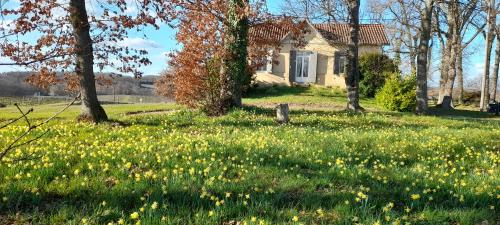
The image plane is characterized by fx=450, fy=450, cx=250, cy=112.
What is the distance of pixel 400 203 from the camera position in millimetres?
5211

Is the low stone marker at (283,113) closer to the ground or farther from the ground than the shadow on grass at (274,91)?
closer to the ground

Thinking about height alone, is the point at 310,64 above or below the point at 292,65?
above

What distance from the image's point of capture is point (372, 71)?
3191 cm

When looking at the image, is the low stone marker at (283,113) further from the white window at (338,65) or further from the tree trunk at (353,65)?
the white window at (338,65)

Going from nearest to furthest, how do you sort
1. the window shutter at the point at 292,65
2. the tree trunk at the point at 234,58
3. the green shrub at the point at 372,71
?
the tree trunk at the point at 234,58
the green shrub at the point at 372,71
the window shutter at the point at 292,65

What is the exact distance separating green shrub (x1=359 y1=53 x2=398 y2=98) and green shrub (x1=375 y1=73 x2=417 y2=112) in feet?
23.6

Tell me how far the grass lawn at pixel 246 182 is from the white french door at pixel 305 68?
2699 cm

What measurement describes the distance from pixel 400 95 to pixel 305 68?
13.0 m

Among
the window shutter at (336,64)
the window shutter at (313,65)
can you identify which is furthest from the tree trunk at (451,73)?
the window shutter at (313,65)

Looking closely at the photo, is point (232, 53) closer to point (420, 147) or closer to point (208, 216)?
point (420, 147)

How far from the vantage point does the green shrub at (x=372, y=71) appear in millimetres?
31891

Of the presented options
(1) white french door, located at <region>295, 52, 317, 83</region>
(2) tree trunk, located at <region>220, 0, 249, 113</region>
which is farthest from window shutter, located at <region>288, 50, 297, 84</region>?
(2) tree trunk, located at <region>220, 0, 249, 113</region>

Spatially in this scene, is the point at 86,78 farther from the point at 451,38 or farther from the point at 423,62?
the point at 451,38

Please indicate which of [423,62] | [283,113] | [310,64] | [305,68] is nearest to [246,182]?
[283,113]
